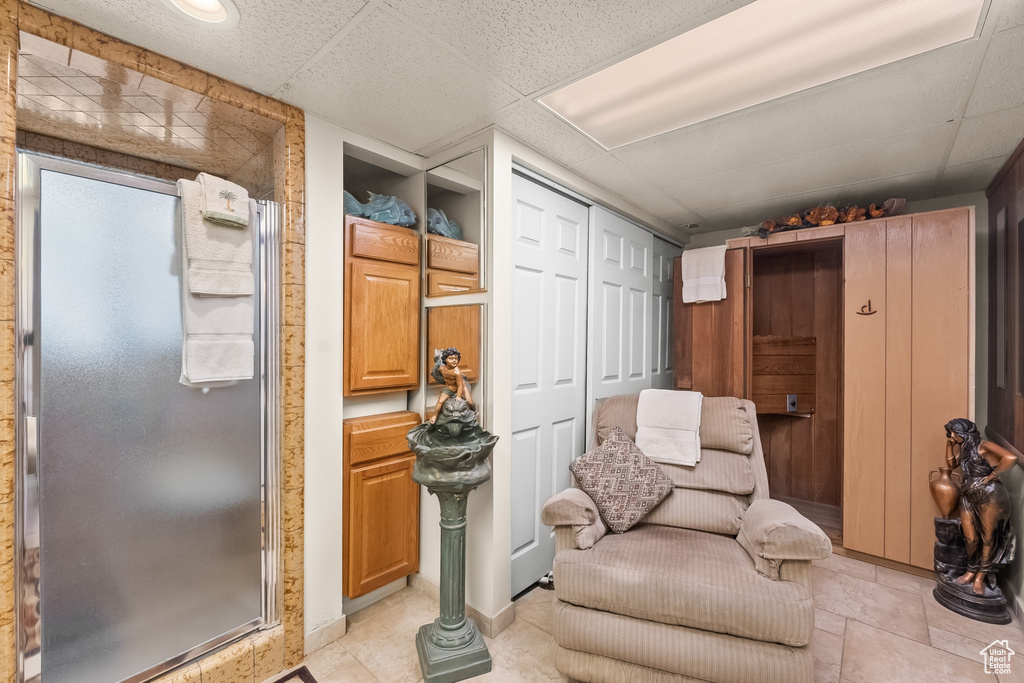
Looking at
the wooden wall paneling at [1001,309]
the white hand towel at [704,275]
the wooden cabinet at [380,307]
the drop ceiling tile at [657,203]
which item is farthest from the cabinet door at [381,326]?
the wooden wall paneling at [1001,309]

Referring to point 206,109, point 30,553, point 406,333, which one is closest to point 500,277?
point 406,333

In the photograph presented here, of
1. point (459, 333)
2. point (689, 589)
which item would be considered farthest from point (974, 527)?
point (459, 333)

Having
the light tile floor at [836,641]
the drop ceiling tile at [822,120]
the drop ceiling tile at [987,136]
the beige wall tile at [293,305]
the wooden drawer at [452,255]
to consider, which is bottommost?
the light tile floor at [836,641]

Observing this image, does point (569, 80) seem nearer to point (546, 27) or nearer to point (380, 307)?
point (546, 27)

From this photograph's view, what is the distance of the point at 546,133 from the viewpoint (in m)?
2.05

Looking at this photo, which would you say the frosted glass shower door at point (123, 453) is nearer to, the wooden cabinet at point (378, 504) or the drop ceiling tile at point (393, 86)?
the wooden cabinet at point (378, 504)

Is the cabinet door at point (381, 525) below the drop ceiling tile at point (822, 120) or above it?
below

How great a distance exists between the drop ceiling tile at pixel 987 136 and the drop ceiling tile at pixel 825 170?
0.21 feet

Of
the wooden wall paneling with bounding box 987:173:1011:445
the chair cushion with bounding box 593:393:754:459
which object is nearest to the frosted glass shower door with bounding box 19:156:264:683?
the chair cushion with bounding box 593:393:754:459

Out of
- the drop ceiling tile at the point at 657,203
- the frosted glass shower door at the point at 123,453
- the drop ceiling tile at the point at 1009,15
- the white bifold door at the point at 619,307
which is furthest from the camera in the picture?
the drop ceiling tile at the point at 657,203

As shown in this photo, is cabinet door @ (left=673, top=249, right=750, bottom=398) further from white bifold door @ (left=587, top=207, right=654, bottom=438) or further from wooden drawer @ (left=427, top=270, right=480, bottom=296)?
wooden drawer @ (left=427, top=270, right=480, bottom=296)

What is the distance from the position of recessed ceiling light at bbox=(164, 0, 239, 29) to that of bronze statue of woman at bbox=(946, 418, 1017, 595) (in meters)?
3.55

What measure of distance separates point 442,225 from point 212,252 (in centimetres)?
104

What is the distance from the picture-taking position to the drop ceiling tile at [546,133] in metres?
1.87
